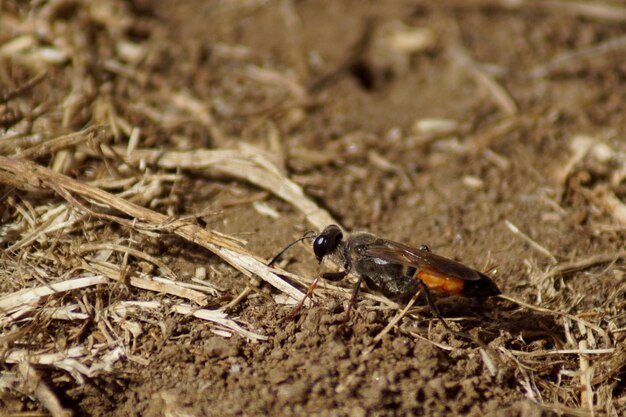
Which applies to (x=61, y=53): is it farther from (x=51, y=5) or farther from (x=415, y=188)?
(x=415, y=188)

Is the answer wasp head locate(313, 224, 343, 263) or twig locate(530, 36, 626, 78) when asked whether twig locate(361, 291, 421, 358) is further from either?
twig locate(530, 36, 626, 78)

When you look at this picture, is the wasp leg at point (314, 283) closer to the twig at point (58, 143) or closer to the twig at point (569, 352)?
the twig at point (569, 352)

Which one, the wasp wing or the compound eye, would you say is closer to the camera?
the wasp wing

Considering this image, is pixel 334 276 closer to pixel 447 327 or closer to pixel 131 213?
pixel 447 327

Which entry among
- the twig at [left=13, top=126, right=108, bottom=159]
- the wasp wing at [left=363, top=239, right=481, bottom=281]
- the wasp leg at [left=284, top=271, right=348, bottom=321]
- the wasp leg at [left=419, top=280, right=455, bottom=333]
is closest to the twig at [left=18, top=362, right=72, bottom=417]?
the wasp leg at [left=284, top=271, right=348, bottom=321]

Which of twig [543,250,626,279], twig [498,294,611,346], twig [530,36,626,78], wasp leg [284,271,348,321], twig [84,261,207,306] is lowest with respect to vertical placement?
twig [498,294,611,346]

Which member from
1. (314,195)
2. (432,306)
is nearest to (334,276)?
(432,306)

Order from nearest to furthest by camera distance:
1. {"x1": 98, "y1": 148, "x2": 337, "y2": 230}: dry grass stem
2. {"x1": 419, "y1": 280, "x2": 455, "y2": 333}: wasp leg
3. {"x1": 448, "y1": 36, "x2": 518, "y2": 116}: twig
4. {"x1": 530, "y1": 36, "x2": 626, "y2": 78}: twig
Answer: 1. {"x1": 419, "y1": 280, "x2": 455, "y2": 333}: wasp leg
2. {"x1": 98, "y1": 148, "x2": 337, "y2": 230}: dry grass stem
3. {"x1": 448, "y1": 36, "x2": 518, "y2": 116}: twig
4. {"x1": 530, "y1": 36, "x2": 626, "y2": 78}: twig
